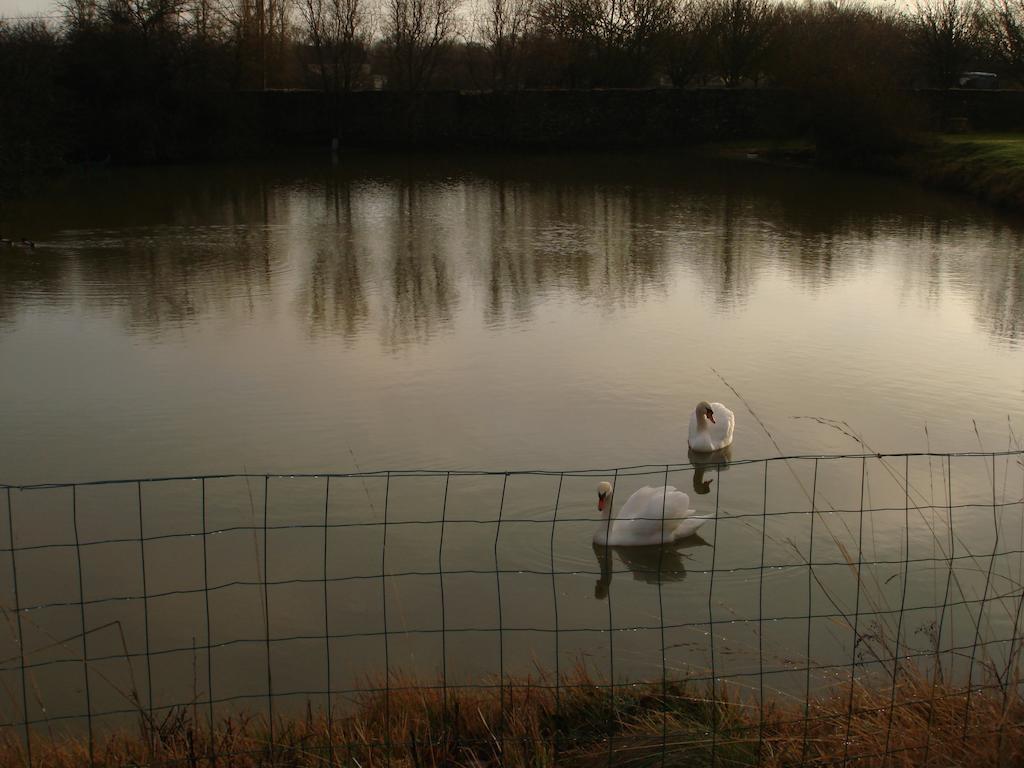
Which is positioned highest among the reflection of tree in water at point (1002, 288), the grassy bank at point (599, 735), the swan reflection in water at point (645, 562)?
the reflection of tree in water at point (1002, 288)

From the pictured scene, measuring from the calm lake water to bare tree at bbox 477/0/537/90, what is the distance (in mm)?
23880

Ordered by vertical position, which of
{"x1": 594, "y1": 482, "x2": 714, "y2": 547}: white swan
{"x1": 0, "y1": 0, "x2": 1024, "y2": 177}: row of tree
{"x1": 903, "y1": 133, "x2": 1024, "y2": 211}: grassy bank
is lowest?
{"x1": 594, "y1": 482, "x2": 714, "y2": 547}: white swan

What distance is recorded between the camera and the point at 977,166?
71.8ft

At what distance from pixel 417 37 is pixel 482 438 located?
32.5 m

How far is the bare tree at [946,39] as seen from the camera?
37688mm

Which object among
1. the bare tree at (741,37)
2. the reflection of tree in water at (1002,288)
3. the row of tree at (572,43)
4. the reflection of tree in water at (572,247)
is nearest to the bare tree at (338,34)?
the row of tree at (572,43)

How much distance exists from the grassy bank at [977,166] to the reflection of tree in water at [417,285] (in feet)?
31.8

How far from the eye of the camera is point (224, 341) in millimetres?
9820

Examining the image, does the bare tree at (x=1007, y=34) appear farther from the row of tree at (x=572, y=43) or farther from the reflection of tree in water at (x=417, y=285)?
the reflection of tree in water at (x=417, y=285)

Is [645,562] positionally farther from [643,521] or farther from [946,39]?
[946,39]

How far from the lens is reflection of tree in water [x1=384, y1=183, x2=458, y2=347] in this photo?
33.7 ft

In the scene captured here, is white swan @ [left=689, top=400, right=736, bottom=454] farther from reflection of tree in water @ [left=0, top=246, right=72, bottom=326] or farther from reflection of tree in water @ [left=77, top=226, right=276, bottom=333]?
reflection of tree in water @ [left=0, top=246, right=72, bottom=326]

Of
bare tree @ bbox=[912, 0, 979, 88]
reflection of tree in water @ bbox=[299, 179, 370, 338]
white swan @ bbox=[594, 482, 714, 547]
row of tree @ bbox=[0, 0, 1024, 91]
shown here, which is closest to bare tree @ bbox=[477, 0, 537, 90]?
row of tree @ bbox=[0, 0, 1024, 91]

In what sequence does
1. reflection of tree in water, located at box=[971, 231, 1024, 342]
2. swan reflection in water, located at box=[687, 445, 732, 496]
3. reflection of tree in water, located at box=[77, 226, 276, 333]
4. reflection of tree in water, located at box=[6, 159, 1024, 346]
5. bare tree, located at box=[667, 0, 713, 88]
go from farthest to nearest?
bare tree, located at box=[667, 0, 713, 88] < reflection of tree in water, located at box=[6, 159, 1024, 346] < reflection of tree in water, located at box=[77, 226, 276, 333] < reflection of tree in water, located at box=[971, 231, 1024, 342] < swan reflection in water, located at box=[687, 445, 732, 496]
